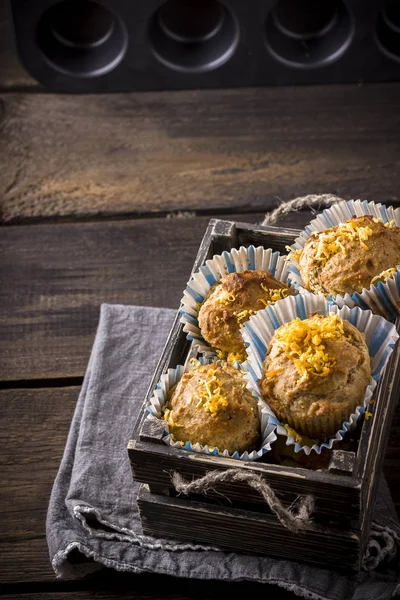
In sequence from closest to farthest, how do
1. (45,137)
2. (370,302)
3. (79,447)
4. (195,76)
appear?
1. (370,302)
2. (79,447)
3. (45,137)
4. (195,76)

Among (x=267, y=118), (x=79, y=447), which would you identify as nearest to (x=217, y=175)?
(x=267, y=118)

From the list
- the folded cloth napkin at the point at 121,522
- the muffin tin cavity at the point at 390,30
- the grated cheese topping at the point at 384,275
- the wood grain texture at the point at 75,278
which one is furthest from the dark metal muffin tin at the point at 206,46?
the grated cheese topping at the point at 384,275

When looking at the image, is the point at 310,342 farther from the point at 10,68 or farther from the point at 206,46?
the point at 10,68

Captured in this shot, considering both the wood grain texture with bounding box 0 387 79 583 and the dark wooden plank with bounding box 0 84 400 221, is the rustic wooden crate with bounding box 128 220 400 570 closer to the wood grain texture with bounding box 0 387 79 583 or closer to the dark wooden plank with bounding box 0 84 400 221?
the wood grain texture with bounding box 0 387 79 583

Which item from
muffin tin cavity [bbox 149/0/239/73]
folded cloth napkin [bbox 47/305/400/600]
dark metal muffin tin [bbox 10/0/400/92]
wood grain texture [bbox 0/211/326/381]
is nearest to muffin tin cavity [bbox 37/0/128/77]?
dark metal muffin tin [bbox 10/0/400/92]

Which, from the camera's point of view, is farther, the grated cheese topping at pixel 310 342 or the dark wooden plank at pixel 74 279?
the dark wooden plank at pixel 74 279

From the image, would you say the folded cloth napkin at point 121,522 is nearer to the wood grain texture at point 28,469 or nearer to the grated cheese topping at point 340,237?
the wood grain texture at point 28,469

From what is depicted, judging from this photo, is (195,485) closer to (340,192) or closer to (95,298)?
(95,298)
